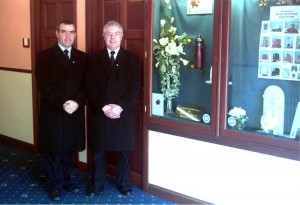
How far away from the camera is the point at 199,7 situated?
114 inches

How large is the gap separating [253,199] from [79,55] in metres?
1.82

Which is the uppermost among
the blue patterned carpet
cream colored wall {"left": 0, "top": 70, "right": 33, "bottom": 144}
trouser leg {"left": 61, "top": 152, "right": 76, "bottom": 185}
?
cream colored wall {"left": 0, "top": 70, "right": 33, "bottom": 144}

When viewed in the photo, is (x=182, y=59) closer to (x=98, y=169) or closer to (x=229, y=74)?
(x=229, y=74)

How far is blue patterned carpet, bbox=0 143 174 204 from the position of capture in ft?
10.6

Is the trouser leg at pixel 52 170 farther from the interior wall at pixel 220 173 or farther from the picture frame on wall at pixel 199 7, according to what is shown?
the picture frame on wall at pixel 199 7

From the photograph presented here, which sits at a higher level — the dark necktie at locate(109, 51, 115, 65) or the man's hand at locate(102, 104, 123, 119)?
the dark necktie at locate(109, 51, 115, 65)

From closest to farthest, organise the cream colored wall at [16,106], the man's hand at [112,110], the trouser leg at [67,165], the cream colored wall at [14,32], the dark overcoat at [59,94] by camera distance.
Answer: the man's hand at [112,110]
the dark overcoat at [59,94]
the trouser leg at [67,165]
the cream colored wall at [14,32]
the cream colored wall at [16,106]

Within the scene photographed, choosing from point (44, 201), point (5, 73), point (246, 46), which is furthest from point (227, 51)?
point (5, 73)

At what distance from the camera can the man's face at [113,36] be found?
3.13m

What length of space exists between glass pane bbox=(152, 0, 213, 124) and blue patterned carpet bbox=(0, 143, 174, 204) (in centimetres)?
75

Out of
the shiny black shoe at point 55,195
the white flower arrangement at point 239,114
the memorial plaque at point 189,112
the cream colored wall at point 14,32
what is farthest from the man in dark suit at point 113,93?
the cream colored wall at point 14,32

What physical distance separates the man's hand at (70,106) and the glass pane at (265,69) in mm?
1265

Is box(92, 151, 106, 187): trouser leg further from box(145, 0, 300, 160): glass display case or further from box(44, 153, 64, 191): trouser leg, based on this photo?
box(145, 0, 300, 160): glass display case

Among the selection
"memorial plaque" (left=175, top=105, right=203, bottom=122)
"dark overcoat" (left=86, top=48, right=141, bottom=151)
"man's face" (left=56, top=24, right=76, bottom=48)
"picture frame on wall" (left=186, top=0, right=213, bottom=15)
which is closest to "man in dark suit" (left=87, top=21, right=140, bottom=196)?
"dark overcoat" (left=86, top=48, right=141, bottom=151)
